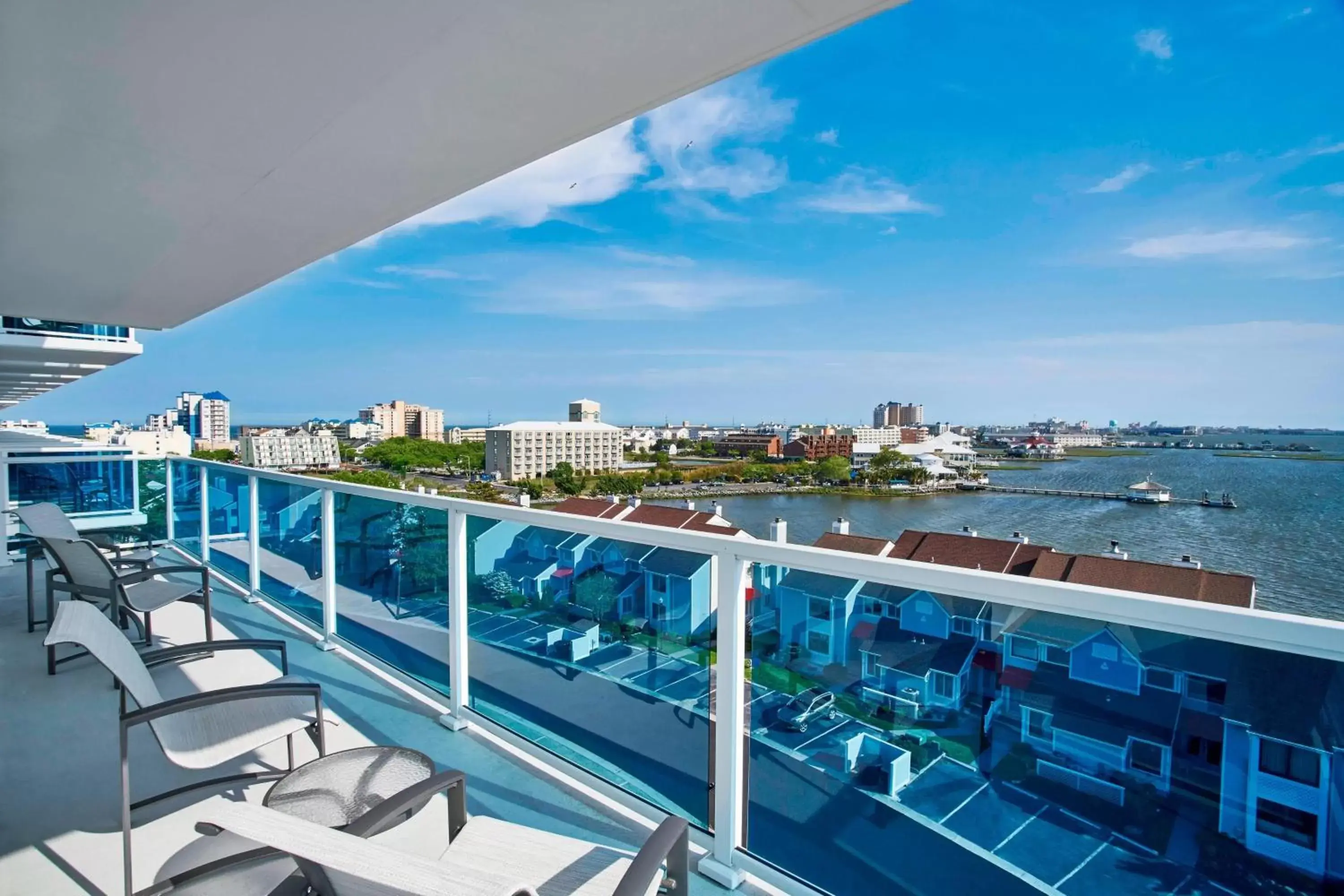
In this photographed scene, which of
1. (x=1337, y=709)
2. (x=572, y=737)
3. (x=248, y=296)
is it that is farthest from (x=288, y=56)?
(x=248, y=296)

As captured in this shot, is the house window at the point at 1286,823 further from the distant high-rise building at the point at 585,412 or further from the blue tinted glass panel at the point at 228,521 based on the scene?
the distant high-rise building at the point at 585,412

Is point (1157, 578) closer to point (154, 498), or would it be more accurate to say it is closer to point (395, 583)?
point (395, 583)

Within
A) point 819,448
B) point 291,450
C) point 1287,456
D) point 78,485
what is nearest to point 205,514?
point 78,485

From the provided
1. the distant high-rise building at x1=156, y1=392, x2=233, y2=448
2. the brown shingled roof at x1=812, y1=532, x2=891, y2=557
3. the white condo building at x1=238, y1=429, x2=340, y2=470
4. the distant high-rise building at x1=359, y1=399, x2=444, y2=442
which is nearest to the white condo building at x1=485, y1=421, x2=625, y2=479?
the white condo building at x1=238, y1=429, x2=340, y2=470

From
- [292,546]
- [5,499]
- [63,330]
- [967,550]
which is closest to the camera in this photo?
[292,546]

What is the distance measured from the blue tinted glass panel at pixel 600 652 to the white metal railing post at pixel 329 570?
4.79 feet

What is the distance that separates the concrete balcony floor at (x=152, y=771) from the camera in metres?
2.09

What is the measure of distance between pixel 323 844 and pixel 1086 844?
1.54 metres

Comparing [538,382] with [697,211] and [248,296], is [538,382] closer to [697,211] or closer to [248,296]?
[697,211]

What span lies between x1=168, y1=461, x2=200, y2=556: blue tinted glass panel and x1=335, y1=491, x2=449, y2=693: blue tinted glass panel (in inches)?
125

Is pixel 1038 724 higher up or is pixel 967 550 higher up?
pixel 1038 724

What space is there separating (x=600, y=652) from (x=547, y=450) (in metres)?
22.4

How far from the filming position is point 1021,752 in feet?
5.15

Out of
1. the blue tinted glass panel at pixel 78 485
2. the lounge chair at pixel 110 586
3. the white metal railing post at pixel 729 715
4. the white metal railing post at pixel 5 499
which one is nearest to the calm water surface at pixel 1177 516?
the blue tinted glass panel at pixel 78 485
